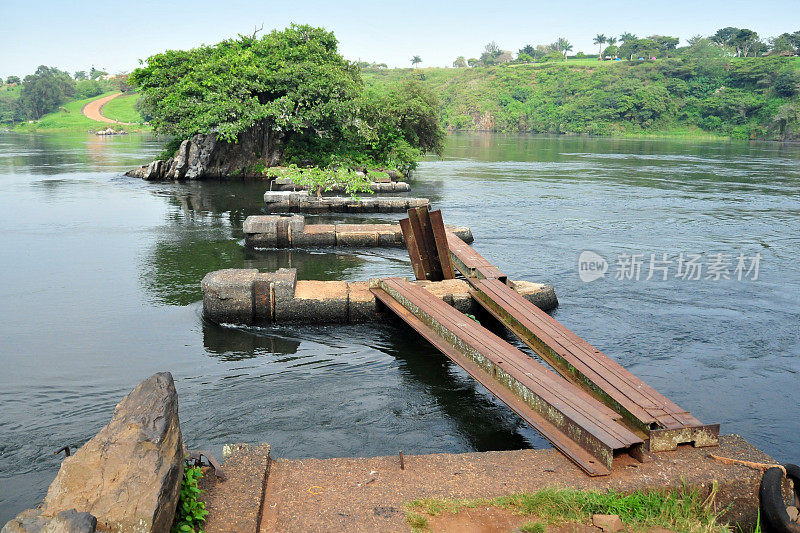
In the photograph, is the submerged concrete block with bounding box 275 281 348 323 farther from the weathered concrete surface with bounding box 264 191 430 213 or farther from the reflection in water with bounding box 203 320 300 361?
the weathered concrete surface with bounding box 264 191 430 213

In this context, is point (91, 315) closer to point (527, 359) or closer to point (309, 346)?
point (309, 346)

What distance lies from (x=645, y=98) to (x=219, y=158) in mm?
65821

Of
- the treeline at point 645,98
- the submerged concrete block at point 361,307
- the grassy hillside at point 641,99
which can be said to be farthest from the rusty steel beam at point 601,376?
the grassy hillside at point 641,99

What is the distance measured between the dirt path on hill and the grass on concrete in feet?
303

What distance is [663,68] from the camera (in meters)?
88.1

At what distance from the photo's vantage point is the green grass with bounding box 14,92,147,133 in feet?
275

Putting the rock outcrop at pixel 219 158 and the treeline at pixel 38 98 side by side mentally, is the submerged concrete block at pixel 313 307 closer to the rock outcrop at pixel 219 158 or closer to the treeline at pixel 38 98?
the rock outcrop at pixel 219 158

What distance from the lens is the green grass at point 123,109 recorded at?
305 ft

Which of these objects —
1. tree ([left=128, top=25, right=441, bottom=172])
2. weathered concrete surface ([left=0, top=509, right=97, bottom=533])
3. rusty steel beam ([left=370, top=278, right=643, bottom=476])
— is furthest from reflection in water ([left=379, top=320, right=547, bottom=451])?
tree ([left=128, top=25, right=441, bottom=172])

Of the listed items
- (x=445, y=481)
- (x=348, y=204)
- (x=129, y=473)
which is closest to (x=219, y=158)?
(x=348, y=204)

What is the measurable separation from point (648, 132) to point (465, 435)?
77847 millimetres

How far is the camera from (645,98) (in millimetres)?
79562

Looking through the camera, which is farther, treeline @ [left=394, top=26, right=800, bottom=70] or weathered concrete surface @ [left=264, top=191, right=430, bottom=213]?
treeline @ [left=394, top=26, right=800, bottom=70]

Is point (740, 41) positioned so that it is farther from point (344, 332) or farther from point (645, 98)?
point (344, 332)
